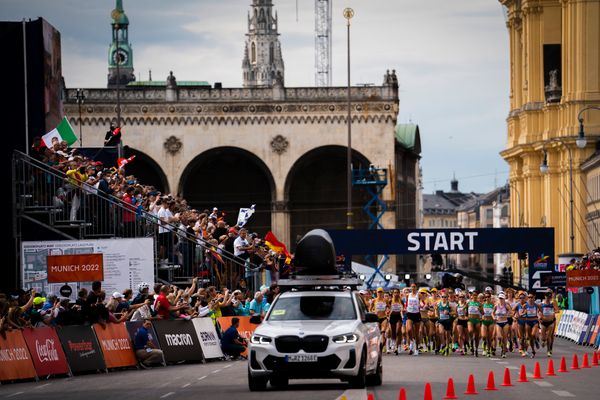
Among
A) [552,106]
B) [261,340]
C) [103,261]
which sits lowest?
[261,340]

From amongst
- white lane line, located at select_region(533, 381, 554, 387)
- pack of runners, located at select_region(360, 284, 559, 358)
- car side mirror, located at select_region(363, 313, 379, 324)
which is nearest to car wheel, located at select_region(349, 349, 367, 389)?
car side mirror, located at select_region(363, 313, 379, 324)

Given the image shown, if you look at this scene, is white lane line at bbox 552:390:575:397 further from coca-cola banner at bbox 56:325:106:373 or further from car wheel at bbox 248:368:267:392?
coca-cola banner at bbox 56:325:106:373

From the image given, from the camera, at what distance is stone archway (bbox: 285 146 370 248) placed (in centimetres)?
9900

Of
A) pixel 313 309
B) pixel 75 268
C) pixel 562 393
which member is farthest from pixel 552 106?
pixel 562 393

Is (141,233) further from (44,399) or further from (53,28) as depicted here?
(44,399)

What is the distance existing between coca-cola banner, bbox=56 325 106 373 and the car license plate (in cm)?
691

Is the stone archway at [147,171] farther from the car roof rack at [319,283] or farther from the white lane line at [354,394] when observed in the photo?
the white lane line at [354,394]

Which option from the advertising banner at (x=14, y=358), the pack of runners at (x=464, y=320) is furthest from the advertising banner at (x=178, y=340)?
the pack of runners at (x=464, y=320)

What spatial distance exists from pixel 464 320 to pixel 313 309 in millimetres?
13984

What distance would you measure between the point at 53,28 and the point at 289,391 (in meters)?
15.7

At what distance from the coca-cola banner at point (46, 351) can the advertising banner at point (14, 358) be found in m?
0.15

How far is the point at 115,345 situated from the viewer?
32.2 meters

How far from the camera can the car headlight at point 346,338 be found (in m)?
25.0

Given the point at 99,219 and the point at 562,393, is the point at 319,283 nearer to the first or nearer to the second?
the point at 562,393
